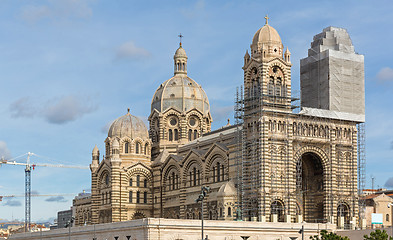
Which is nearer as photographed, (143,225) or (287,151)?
(143,225)

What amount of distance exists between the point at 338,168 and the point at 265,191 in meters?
11.0

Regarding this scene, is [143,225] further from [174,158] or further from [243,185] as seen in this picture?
[174,158]

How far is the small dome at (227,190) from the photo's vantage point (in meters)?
86.3

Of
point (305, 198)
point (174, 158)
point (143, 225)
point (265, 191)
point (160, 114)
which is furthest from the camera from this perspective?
point (160, 114)

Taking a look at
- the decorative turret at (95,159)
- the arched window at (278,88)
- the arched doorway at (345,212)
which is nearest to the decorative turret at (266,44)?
the arched window at (278,88)

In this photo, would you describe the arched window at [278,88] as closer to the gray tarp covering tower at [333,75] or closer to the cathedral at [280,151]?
the cathedral at [280,151]

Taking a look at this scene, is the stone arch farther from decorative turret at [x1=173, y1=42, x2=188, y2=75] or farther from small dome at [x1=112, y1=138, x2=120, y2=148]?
decorative turret at [x1=173, y1=42, x2=188, y2=75]

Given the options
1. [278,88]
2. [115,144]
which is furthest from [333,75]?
[115,144]

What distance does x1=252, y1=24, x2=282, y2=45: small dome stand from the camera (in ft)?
291

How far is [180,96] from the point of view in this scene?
115 m

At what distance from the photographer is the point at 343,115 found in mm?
89625

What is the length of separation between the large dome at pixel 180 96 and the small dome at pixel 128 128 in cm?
→ 550

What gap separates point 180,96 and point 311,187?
32.1m

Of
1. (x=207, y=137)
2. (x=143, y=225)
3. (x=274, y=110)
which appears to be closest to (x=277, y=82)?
(x=274, y=110)
